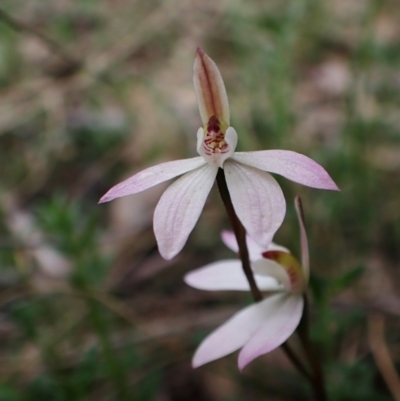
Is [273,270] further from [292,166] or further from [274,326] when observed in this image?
[292,166]

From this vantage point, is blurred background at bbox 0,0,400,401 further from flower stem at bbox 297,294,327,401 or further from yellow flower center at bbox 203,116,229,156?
yellow flower center at bbox 203,116,229,156

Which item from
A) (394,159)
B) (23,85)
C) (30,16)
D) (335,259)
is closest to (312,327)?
(335,259)

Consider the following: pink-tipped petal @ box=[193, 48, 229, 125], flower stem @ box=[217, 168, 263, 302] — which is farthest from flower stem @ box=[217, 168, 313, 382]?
pink-tipped petal @ box=[193, 48, 229, 125]

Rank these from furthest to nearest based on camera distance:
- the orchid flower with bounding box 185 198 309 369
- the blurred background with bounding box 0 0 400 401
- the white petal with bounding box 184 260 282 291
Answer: the blurred background with bounding box 0 0 400 401, the white petal with bounding box 184 260 282 291, the orchid flower with bounding box 185 198 309 369

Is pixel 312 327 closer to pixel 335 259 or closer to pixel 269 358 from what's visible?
pixel 269 358

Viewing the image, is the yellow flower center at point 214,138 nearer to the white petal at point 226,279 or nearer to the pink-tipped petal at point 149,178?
the pink-tipped petal at point 149,178

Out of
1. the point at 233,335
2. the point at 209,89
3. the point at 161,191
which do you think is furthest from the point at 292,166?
the point at 161,191


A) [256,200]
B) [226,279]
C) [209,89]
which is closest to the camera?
[256,200]
